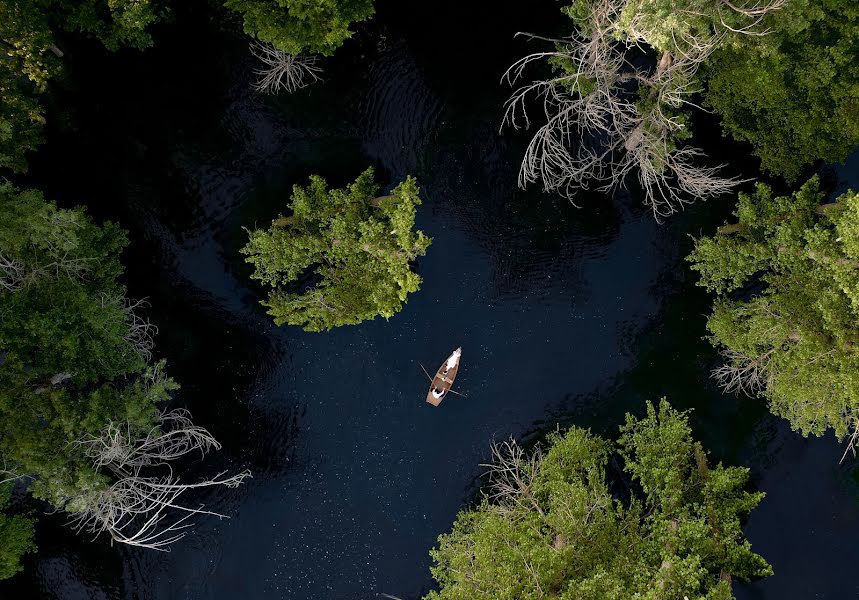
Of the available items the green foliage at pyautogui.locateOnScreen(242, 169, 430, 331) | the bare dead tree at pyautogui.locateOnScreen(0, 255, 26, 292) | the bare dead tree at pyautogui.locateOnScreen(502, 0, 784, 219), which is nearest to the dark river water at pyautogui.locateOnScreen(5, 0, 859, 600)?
the bare dead tree at pyautogui.locateOnScreen(502, 0, 784, 219)

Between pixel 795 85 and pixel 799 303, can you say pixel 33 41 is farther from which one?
pixel 799 303

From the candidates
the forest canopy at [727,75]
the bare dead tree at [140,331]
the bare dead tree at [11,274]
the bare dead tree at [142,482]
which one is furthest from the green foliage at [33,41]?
the forest canopy at [727,75]

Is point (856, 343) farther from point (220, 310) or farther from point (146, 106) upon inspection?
point (146, 106)

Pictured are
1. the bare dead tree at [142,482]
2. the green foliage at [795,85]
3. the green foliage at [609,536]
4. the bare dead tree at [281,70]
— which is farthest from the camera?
the bare dead tree at [281,70]

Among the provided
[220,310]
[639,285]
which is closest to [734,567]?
[639,285]

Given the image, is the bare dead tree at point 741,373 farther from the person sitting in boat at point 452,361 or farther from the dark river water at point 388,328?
the person sitting in boat at point 452,361

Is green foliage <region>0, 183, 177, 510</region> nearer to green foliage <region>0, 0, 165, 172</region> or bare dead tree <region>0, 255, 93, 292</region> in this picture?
bare dead tree <region>0, 255, 93, 292</region>
